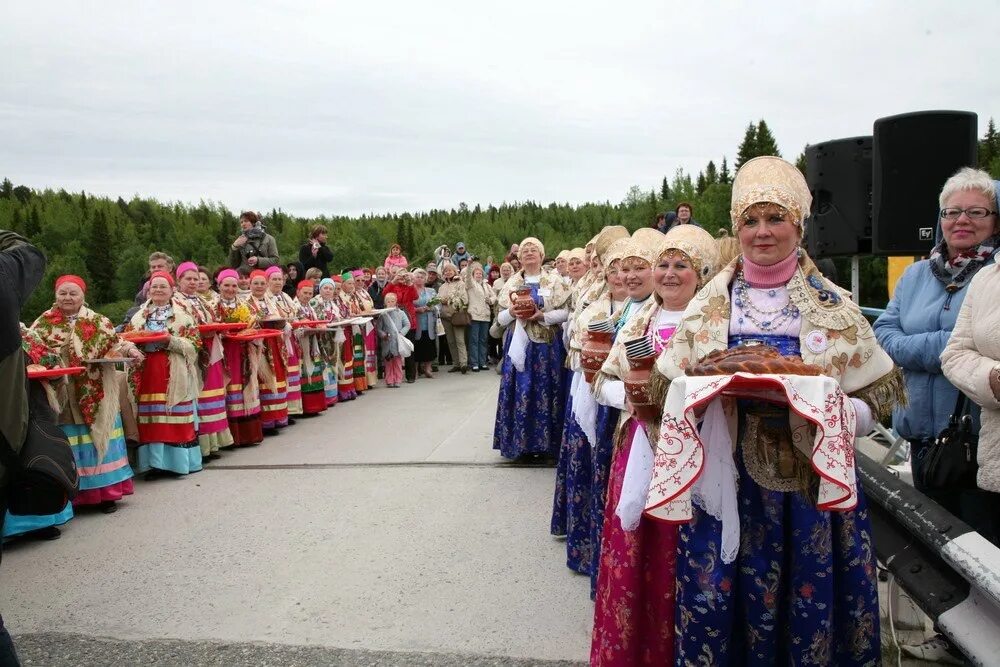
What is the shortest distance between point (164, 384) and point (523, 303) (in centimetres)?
318

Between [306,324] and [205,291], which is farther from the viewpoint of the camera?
[306,324]

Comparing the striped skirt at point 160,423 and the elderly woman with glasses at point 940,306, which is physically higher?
the elderly woman with glasses at point 940,306

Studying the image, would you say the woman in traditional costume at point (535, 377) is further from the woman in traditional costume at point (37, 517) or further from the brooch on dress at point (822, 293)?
the brooch on dress at point (822, 293)

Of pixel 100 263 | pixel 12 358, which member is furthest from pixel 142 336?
pixel 100 263

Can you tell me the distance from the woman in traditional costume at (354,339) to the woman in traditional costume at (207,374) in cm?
405

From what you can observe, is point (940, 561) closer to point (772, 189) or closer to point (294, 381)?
point (772, 189)

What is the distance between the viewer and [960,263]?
315 cm

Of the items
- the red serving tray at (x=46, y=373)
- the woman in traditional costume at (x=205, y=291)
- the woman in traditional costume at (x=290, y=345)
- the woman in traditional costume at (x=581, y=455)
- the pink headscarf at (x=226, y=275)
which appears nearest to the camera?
the woman in traditional costume at (x=581, y=455)

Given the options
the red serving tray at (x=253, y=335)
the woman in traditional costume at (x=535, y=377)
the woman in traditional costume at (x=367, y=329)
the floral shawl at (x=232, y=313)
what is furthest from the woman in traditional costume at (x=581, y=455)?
the woman in traditional costume at (x=367, y=329)

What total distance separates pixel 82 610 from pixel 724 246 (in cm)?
370

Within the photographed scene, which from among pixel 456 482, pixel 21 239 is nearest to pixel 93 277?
pixel 456 482

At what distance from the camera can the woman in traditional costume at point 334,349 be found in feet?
34.5

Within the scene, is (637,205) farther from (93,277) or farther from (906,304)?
(906,304)

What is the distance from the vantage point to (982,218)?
9.96 feet
